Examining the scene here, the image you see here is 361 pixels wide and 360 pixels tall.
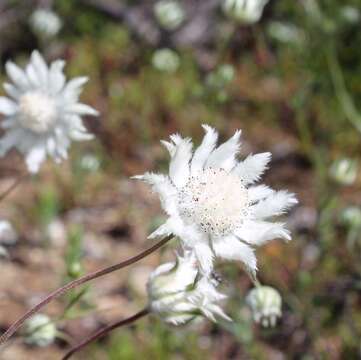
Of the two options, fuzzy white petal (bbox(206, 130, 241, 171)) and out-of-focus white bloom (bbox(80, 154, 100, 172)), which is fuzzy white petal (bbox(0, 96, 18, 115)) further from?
fuzzy white petal (bbox(206, 130, 241, 171))

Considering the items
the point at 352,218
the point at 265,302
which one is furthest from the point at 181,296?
the point at 352,218

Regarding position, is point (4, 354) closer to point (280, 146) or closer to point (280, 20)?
point (280, 146)

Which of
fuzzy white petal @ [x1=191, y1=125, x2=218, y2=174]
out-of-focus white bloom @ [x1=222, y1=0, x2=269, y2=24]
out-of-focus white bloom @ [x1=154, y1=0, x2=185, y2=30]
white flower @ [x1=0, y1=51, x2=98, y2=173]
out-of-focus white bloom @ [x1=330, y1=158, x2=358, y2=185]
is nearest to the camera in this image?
fuzzy white petal @ [x1=191, y1=125, x2=218, y2=174]

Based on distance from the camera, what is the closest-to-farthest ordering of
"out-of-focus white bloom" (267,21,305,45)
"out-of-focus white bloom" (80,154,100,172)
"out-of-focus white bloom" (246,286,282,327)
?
"out-of-focus white bloom" (246,286,282,327)
"out-of-focus white bloom" (80,154,100,172)
"out-of-focus white bloom" (267,21,305,45)

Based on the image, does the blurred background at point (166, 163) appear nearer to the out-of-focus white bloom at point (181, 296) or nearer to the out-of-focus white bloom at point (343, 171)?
the out-of-focus white bloom at point (343, 171)

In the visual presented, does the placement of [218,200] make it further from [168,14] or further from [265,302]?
[168,14]

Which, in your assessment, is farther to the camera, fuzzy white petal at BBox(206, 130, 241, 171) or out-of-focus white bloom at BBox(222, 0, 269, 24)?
out-of-focus white bloom at BBox(222, 0, 269, 24)

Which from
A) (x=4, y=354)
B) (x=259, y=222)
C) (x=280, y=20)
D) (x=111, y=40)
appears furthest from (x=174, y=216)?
(x=280, y=20)

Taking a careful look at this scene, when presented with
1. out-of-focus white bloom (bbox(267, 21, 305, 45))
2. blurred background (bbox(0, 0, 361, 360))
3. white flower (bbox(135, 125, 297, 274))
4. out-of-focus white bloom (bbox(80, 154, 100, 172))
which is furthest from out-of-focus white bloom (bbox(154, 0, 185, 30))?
white flower (bbox(135, 125, 297, 274))
